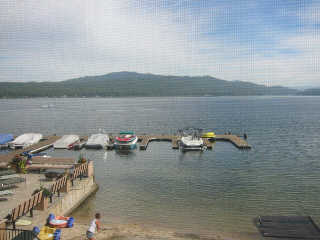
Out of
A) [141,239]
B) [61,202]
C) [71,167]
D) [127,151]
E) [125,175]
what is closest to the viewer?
[141,239]

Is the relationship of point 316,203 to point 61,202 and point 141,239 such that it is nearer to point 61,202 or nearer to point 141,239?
point 141,239

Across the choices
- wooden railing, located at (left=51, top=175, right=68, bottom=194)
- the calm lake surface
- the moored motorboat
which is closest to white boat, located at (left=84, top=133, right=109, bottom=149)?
the calm lake surface

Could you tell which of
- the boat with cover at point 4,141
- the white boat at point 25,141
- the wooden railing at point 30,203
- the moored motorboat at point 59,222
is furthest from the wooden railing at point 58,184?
the boat with cover at point 4,141

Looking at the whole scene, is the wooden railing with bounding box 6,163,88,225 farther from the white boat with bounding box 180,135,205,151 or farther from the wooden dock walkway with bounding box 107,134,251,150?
the wooden dock walkway with bounding box 107,134,251,150

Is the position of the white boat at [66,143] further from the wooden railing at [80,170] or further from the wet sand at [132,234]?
the wet sand at [132,234]

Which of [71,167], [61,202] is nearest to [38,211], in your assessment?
[61,202]

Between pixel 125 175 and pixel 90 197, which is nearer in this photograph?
pixel 90 197

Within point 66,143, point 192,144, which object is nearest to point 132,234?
point 192,144

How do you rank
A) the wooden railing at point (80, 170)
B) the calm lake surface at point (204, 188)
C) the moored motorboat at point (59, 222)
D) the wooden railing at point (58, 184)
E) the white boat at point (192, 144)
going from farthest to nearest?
the white boat at point (192, 144) → the wooden railing at point (80, 170) → the calm lake surface at point (204, 188) → the wooden railing at point (58, 184) → the moored motorboat at point (59, 222)

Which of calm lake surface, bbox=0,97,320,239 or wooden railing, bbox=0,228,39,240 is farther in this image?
calm lake surface, bbox=0,97,320,239

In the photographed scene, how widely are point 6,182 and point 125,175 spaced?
10645mm

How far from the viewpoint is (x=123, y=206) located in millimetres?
17000

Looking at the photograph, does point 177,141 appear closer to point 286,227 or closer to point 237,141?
point 237,141

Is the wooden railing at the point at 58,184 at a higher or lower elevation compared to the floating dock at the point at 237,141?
higher
